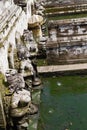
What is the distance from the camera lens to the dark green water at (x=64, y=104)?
7305 millimetres

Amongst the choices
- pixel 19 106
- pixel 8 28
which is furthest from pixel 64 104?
pixel 8 28

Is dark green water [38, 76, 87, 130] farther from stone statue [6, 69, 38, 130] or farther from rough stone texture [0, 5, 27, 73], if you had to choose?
rough stone texture [0, 5, 27, 73]

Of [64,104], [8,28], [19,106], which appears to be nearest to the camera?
[19,106]

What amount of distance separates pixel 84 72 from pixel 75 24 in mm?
2558

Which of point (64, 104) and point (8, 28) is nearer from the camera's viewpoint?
point (64, 104)

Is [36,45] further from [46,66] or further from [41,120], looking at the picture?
[41,120]

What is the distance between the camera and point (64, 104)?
27.0 feet

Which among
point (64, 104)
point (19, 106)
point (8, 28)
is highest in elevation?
point (8, 28)

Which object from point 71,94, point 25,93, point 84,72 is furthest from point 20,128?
point 84,72

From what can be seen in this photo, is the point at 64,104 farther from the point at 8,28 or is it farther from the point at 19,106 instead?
the point at 8,28

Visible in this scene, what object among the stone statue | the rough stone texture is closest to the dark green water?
the stone statue

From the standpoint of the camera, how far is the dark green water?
730 centimetres

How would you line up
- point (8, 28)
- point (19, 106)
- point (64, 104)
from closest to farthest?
1. point (19, 106)
2. point (64, 104)
3. point (8, 28)

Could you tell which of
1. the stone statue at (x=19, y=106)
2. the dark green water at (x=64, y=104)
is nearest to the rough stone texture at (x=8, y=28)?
the stone statue at (x=19, y=106)
